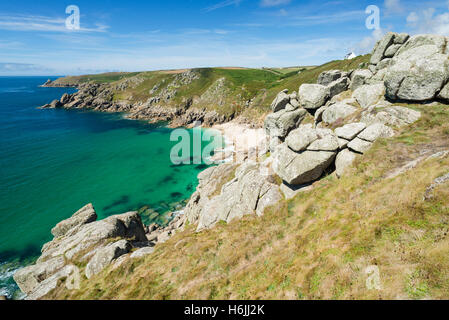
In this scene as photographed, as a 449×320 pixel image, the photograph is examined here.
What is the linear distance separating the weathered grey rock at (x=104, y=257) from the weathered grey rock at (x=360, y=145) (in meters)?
29.8

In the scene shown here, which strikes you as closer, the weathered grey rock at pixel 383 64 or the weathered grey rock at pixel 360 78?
the weathered grey rock at pixel 360 78

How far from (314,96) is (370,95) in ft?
32.4

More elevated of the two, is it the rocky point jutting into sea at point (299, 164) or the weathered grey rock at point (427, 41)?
the weathered grey rock at point (427, 41)

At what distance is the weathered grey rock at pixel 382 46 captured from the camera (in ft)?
125

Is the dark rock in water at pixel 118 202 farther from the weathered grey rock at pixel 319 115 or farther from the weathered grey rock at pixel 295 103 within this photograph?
the weathered grey rock at pixel 319 115

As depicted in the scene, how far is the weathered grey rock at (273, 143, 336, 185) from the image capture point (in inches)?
842

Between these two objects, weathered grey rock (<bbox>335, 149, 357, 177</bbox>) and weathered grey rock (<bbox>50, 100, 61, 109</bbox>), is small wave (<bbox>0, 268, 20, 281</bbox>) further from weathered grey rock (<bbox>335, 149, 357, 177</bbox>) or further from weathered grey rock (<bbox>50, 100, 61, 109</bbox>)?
weathered grey rock (<bbox>50, 100, 61, 109</bbox>)

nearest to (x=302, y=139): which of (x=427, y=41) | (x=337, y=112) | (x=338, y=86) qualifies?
(x=337, y=112)

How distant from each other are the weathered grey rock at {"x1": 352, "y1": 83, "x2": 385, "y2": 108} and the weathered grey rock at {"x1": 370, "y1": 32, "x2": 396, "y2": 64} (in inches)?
541

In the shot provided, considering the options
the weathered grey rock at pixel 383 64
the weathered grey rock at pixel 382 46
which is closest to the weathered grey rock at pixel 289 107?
the weathered grey rock at pixel 383 64

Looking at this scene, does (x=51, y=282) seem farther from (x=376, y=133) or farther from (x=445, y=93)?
(x=445, y=93)

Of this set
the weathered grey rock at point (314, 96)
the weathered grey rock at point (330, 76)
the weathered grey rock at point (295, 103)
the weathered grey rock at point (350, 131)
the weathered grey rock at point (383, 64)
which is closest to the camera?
the weathered grey rock at point (350, 131)
